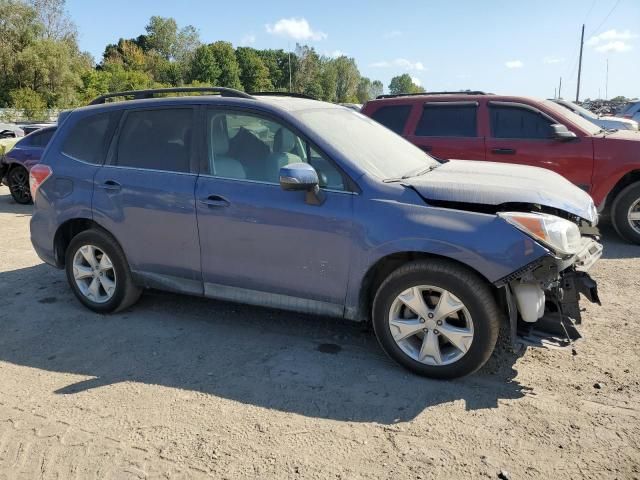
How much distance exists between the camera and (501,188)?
3.61 metres

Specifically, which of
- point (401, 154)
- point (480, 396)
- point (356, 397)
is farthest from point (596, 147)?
point (356, 397)

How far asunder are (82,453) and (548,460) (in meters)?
2.42

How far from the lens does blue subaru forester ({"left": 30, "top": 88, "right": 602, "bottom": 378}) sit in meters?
3.38

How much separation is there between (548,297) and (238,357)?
2.15 meters

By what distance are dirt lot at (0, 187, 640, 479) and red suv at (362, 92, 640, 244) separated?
2.62 metres

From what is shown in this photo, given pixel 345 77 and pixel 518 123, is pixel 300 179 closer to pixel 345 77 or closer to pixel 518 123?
pixel 518 123

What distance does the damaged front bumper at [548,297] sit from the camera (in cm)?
327

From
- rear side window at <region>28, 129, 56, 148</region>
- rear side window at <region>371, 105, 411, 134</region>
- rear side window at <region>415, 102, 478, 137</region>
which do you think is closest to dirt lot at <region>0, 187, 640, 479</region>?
rear side window at <region>415, 102, 478, 137</region>

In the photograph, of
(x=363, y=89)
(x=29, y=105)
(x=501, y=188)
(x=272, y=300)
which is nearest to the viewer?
(x=501, y=188)

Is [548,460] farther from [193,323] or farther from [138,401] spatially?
[193,323]

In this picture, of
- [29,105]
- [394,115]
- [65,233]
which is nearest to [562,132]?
[394,115]

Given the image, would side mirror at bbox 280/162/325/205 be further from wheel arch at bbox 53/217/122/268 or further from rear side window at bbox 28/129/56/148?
rear side window at bbox 28/129/56/148

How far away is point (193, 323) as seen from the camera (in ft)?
15.2

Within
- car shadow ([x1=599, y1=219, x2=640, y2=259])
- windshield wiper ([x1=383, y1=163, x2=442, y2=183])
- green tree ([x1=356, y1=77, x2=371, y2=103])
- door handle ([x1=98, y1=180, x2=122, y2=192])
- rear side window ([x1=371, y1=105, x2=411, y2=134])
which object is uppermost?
green tree ([x1=356, y1=77, x2=371, y2=103])
